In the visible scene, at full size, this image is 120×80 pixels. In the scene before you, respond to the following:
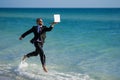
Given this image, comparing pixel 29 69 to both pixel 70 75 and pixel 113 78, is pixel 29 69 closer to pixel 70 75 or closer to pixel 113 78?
pixel 70 75

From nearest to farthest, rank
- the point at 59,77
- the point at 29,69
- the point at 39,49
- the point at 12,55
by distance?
the point at 39,49, the point at 59,77, the point at 29,69, the point at 12,55

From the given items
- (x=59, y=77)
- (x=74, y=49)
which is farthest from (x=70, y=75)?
(x=74, y=49)

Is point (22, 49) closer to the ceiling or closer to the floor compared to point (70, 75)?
closer to the ceiling

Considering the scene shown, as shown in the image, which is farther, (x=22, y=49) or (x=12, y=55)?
(x=22, y=49)

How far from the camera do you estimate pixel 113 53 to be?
16438mm

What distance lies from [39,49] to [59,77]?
1.44m

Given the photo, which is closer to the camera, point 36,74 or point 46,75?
point 46,75

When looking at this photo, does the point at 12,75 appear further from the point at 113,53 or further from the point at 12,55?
the point at 113,53

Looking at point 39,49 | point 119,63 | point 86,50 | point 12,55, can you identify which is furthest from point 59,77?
point 86,50

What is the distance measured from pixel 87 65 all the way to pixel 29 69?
9.46ft

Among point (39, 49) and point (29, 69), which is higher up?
point (39, 49)

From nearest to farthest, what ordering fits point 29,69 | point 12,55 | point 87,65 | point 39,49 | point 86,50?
point 39,49
point 29,69
point 87,65
point 12,55
point 86,50

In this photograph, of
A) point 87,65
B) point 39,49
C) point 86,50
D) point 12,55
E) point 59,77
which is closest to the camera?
point 39,49

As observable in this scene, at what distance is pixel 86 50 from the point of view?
1739 cm
